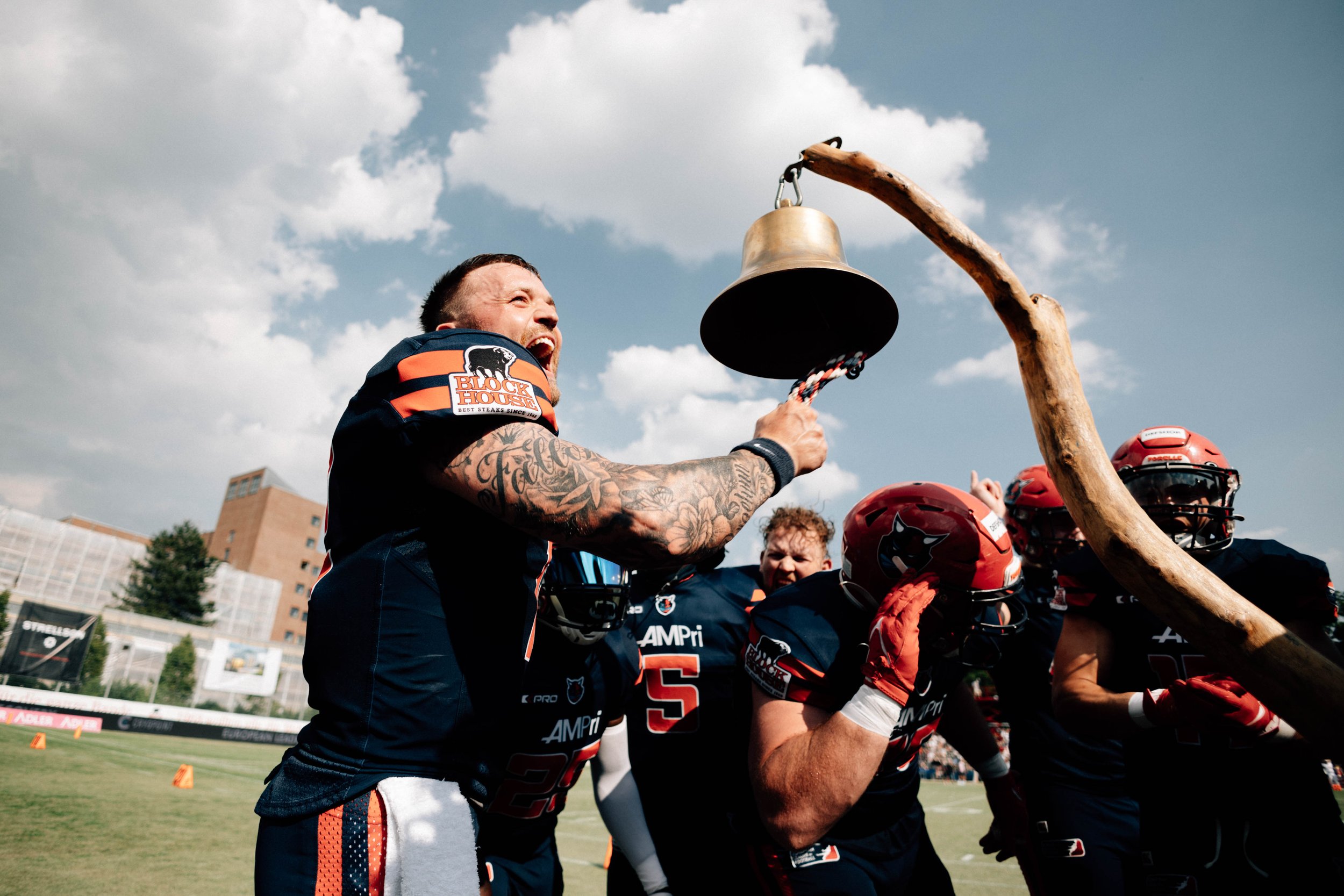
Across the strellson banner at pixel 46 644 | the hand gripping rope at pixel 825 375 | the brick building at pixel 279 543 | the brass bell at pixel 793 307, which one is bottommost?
the hand gripping rope at pixel 825 375

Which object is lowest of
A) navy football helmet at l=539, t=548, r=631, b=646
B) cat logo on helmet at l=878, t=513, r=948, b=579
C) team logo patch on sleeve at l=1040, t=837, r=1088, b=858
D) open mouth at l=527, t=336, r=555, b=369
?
team logo patch on sleeve at l=1040, t=837, r=1088, b=858

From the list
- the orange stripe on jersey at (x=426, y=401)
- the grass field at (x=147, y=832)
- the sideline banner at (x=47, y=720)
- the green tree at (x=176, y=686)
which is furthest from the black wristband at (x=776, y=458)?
the green tree at (x=176, y=686)

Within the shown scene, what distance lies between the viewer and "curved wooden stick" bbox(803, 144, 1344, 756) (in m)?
1.75

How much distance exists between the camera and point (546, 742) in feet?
12.4

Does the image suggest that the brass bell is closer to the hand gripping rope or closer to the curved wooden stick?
the hand gripping rope

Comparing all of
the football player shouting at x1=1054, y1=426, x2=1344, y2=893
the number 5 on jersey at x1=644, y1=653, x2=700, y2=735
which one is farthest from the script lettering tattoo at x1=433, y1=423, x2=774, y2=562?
the number 5 on jersey at x1=644, y1=653, x2=700, y2=735

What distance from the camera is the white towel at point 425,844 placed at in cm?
177

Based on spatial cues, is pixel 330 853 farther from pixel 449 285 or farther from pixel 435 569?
pixel 449 285

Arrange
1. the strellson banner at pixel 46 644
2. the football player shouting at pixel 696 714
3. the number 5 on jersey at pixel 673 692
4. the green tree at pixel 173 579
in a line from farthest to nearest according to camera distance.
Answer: the green tree at pixel 173 579 → the strellson banner at pixel 46 644 → the number 5 on jersey at pixel 673 692 → the football player shouting at pixel 696 714

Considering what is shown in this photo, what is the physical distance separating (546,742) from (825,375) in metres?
2.44

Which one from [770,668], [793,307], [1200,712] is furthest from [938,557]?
[793,307]

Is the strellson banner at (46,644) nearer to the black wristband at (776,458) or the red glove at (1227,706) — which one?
the black wristband at (776,458)

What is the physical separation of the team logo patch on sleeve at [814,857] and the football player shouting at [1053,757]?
1.35 m

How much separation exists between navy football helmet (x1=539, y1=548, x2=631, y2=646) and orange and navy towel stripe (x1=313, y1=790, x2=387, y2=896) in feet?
6.40
